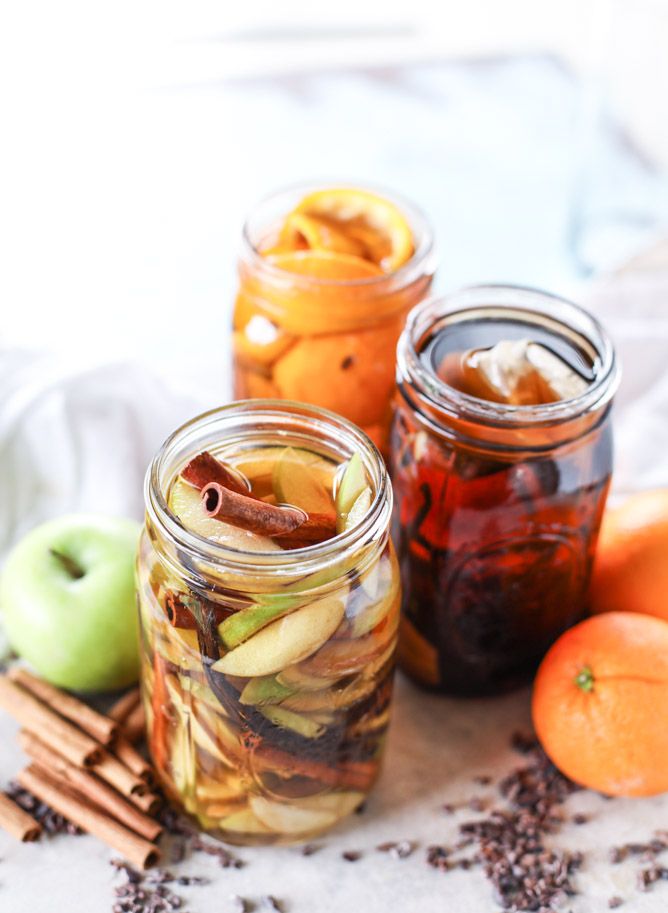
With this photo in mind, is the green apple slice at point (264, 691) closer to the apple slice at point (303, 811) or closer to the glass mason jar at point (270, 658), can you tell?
the glass mason jar at point (270, 658)

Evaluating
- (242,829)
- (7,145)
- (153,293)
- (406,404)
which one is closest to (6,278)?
(153,293)

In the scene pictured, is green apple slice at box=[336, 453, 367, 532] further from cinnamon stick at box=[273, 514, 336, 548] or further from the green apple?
the green apple

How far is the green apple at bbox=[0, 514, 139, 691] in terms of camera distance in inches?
43.5

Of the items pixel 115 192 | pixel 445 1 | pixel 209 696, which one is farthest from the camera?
pixel 445 1

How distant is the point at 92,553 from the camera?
115 centimetres

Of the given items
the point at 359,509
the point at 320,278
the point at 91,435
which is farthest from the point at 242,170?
the point at 359,509

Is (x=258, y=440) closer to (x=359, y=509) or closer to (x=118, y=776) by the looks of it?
(x=359, y=509)

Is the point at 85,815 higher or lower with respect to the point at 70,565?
lower

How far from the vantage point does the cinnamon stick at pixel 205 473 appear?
93 centimetres

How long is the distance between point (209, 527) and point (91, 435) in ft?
1.65

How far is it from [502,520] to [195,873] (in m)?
0.40

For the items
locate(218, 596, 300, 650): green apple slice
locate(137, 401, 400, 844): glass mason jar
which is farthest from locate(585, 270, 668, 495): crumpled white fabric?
locate(218, 596, 300, 650): green apple slice

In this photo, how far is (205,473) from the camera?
3.06 feet

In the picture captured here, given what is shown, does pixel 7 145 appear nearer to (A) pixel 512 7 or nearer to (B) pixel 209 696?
(A) pixel 512 7
